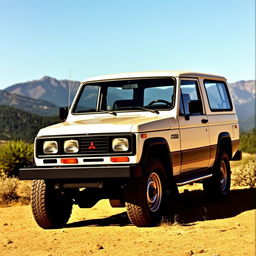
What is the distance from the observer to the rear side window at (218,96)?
381 inches

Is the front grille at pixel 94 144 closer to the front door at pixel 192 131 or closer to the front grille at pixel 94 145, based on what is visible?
the front grille at pixel 94 145

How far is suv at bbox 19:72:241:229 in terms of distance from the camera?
683 centimetres

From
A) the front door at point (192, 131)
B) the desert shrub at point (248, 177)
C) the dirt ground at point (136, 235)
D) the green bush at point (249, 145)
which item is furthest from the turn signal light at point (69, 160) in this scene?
the green bush at point (249, 145)

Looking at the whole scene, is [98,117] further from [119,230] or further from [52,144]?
[119,230]

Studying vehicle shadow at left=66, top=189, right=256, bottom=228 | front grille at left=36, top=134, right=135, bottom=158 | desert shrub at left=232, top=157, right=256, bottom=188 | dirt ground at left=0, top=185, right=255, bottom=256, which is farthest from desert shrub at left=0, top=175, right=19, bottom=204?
Answer: desert shrub at left=232, top=157, right=256, bottom=188

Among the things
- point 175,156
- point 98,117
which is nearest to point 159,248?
point 175,156

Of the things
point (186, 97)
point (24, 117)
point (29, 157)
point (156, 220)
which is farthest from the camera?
point (24, 117)

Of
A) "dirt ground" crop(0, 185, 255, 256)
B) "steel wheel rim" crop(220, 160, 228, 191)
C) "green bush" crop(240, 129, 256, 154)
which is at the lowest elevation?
"green bush" crop(240, 129, 256, 154)

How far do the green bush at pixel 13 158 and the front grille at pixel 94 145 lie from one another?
10.1 metres

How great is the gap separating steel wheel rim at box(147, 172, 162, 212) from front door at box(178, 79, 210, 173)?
0.83m

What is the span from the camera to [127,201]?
22.7ft

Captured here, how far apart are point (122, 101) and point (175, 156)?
136cm

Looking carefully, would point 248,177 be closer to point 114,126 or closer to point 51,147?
point 114,126

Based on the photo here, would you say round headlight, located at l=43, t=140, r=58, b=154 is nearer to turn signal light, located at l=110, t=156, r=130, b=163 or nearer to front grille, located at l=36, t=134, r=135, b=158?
front grille, located at l=36, t=134, r=135, b=158
